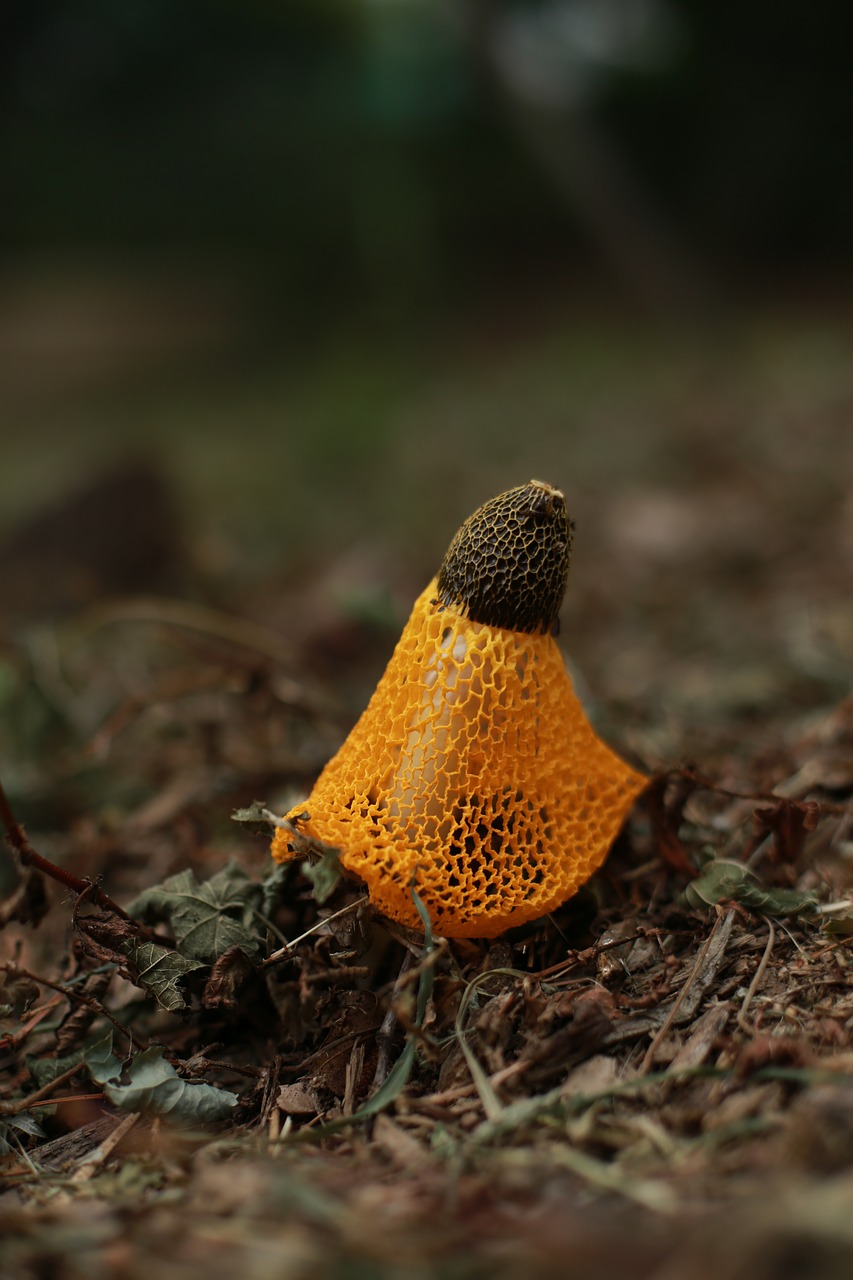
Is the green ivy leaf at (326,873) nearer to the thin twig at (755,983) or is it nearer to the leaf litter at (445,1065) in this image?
the leaf litter at (445,1065)

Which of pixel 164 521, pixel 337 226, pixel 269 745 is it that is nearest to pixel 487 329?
pixel 337 226

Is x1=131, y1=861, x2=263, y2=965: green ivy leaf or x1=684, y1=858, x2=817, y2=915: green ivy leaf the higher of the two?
x1=131, y1=861, x2=263, y2=965: green ivy leaf

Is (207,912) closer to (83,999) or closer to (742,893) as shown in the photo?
(83,999)

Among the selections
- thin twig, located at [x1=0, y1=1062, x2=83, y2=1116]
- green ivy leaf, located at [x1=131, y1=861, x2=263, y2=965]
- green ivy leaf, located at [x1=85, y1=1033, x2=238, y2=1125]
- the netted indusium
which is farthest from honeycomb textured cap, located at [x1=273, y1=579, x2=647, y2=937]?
thin twig, located at [x1=0, y1=1062, x2=83, y2=1116]

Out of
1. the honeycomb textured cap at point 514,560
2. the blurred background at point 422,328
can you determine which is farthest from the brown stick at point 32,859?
the blurred background at point 422,328

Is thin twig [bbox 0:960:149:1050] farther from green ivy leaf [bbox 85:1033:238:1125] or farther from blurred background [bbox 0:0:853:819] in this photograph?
blurred background [bbox 0:0:853:819]

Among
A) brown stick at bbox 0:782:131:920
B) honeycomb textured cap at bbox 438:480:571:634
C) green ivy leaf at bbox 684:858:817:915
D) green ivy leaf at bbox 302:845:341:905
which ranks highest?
honeycomb textured cap at bbox 438:480:571:634

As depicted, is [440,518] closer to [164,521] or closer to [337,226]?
[164,521]
